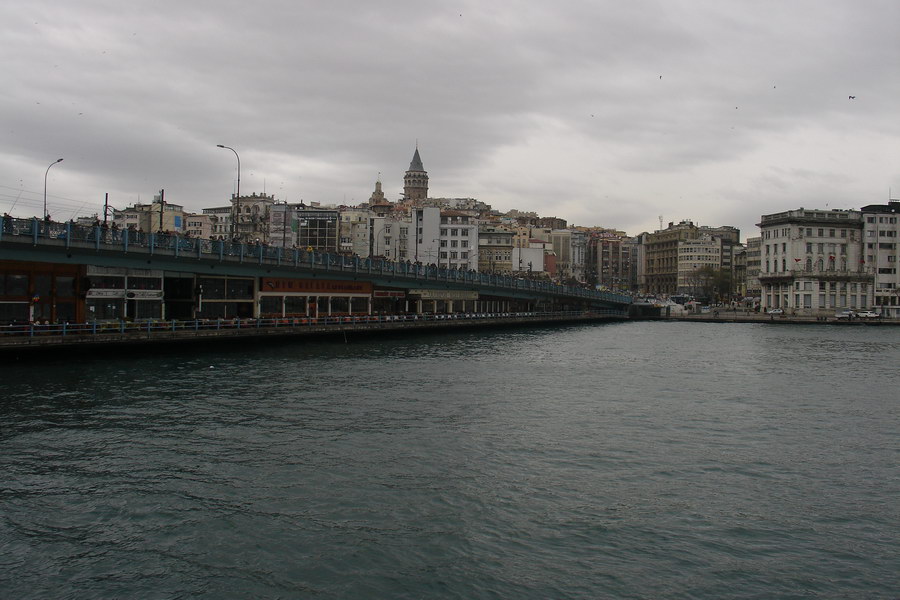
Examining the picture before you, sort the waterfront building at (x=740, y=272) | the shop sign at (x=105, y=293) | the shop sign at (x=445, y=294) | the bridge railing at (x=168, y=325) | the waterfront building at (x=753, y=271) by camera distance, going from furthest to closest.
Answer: the waterfront building at (x=740, y=272), the waterfront building at (x=753, y=271), the shop sign at (x=445, y=294), the shop sign at (x=105, y=293), the bridge railing at (x=168, y=325)

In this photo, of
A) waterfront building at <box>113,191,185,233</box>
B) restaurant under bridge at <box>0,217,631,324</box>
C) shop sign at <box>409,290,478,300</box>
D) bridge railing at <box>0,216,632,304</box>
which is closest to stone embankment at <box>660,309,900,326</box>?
shop sign at <box>409,290,478,300</box>

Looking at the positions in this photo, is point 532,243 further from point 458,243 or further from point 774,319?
point 774,319

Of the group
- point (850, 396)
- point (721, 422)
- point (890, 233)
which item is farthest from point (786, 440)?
point (890, 233)

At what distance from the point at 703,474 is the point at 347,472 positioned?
9.08m

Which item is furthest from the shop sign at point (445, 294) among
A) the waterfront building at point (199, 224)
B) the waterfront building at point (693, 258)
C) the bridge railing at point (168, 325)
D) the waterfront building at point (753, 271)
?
the waterfront building at point (693, 258)

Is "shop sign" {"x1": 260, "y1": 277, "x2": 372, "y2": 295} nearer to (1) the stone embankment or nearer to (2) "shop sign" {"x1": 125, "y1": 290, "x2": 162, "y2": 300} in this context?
(2) "shop sign" {"x1": 125, "y1": 290, "x2": 162, "y2": 300}

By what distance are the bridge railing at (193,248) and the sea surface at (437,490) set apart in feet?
24.6

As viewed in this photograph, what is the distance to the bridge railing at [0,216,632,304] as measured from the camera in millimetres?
36622

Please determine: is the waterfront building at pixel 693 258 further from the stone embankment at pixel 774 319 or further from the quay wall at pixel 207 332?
the quay wall at pixel 207 332

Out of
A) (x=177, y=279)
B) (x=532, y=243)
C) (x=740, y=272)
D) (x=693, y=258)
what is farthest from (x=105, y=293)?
(x=740, y=272)

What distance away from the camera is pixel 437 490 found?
55.5 feet

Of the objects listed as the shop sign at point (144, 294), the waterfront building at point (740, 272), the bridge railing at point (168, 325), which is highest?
the waterfront building at point (740, 272)

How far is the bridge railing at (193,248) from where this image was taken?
36.6m

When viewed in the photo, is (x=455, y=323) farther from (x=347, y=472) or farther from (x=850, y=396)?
(x=347, y=472)
